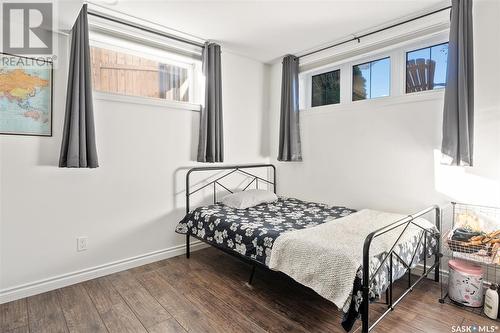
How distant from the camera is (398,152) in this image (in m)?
2.76

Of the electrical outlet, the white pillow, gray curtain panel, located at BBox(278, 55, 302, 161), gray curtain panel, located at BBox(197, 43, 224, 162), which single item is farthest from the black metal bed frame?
the electrical outlet

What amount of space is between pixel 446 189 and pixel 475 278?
0.74 metres

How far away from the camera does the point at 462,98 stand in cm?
221

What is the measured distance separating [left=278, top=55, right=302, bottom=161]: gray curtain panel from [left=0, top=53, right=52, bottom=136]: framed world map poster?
243cm

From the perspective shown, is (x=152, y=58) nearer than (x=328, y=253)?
No

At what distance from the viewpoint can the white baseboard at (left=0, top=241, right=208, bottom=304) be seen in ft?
7.23

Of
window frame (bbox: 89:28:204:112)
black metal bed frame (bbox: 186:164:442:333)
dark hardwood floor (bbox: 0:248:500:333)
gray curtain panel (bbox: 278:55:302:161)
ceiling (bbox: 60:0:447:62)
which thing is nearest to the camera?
black metal bed frame (bbox: 186:164:442:333)

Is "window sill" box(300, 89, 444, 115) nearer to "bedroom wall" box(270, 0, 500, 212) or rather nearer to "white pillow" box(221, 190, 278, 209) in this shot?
"bedroom wall" box(270, 0, 500, 212)

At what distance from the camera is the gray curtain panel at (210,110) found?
3172mm

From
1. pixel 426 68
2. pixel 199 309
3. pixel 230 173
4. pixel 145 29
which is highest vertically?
pixel 145 29

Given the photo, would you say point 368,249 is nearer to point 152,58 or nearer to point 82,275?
point 82,275

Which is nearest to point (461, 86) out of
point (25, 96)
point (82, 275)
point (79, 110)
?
point (79, 110)

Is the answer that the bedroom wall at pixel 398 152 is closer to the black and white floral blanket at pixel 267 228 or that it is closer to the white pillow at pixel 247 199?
the black and white floral blanket at pixel 267 228

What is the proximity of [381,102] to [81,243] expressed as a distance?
311cm
